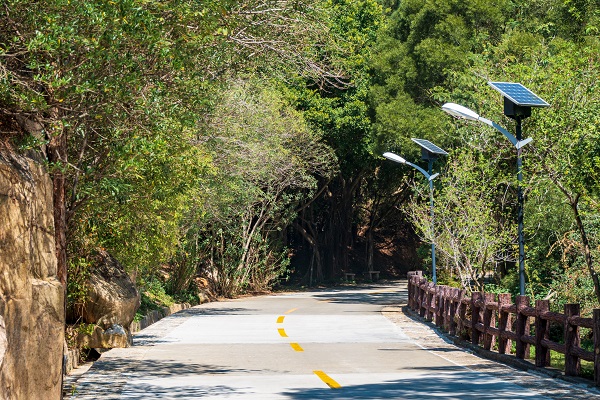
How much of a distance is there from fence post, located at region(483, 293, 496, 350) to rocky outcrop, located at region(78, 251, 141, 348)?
266 inches

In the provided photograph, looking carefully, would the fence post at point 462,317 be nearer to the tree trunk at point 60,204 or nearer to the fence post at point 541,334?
the fence post at point 541,334

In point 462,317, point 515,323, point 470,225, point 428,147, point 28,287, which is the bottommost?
point 515,323

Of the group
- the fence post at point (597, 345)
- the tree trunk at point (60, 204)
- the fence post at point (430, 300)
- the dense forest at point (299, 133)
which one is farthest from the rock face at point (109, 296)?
the fence post at point (597, 345)

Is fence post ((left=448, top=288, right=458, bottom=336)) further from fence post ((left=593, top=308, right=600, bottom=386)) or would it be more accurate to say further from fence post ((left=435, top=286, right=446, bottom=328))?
fence post ((left=593, top=308, right=600, bottom=386))

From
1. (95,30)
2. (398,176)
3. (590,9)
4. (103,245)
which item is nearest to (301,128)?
(398,176)

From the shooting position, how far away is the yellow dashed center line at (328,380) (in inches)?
549

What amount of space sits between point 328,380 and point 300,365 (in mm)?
2380

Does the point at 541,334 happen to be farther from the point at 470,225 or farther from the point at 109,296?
the point at 470,225

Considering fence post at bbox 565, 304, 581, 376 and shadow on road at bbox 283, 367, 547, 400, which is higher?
fence post at bbox 565, 304, 581, 376

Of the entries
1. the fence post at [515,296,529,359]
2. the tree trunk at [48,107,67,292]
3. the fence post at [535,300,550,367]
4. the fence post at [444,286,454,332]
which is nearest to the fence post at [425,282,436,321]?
the fence post at [444,286,454,332]

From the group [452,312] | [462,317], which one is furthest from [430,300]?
[462,317]

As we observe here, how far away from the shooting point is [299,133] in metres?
42.3

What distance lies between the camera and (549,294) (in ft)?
92.1

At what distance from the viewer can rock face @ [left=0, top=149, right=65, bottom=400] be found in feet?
34.8
